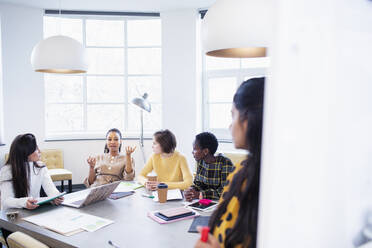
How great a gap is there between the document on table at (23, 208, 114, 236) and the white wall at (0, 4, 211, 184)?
3.31m

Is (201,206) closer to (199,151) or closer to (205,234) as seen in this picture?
(199,151)

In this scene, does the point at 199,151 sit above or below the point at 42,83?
below

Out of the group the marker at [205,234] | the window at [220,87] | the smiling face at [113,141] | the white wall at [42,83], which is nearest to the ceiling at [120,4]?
the white wall at [42,83]

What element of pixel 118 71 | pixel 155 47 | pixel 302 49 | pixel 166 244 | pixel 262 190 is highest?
pixel 155 47

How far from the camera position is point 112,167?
2.85m

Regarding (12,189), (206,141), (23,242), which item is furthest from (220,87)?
(23,242)

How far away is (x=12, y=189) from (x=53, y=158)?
9.73ft

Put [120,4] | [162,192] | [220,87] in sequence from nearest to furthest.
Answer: [162,192] < [120,4] < [220,87]

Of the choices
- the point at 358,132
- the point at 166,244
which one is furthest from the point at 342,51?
the point at 166,244

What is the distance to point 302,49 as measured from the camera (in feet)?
1.59

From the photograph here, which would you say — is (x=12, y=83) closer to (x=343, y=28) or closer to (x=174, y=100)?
(x=174, y=100)

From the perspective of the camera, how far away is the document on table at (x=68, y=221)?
1624 mm

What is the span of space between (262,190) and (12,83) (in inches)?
209

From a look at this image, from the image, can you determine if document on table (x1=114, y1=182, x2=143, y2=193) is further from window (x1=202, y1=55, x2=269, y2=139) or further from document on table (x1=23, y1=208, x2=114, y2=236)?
window (x1=202, y1=55, x2=269, y2=139)
